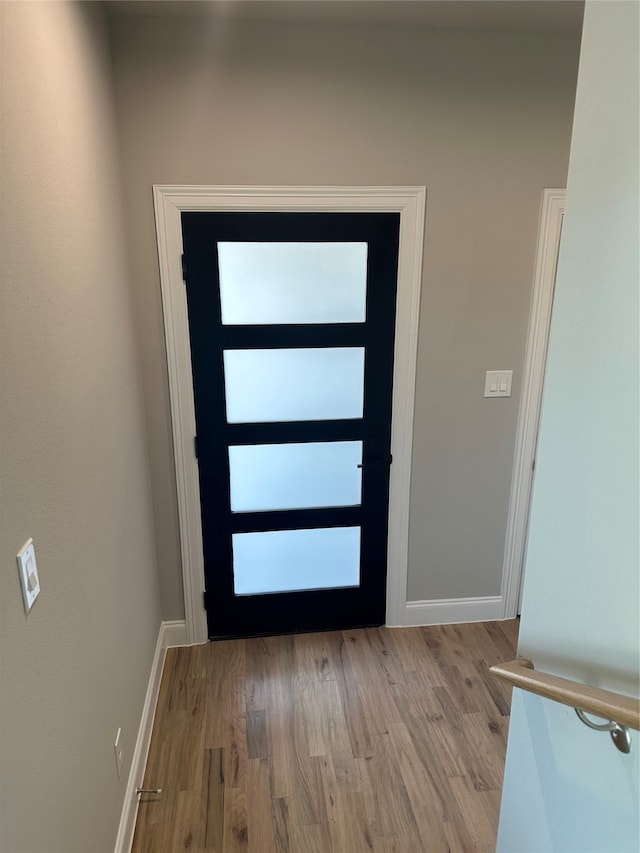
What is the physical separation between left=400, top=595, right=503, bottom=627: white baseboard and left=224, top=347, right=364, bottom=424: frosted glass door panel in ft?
3.70

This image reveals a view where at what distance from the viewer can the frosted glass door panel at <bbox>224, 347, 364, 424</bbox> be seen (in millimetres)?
2432

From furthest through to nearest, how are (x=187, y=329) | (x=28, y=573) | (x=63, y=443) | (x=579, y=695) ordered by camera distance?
1. (x=187, y=329)
2. (x=63, y=443)
3. (x=28, y=573)
4. (x=579, y=695)

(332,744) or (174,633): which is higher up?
(174,633)

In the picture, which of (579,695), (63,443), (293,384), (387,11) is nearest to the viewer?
(579,695)

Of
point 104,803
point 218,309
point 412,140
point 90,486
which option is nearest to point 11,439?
point 90,486

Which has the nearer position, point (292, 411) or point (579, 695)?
point (579, 695)

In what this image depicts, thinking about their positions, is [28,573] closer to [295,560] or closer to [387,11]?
[295,560]

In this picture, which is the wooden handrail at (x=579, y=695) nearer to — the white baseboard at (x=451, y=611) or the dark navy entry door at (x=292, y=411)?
the dark navy entry door at (x=292, y=411)

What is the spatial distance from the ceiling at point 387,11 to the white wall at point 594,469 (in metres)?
1.28

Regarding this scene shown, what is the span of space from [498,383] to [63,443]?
1.93m

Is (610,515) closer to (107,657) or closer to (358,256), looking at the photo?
(107,657)

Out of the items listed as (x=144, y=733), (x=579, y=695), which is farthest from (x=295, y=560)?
(x=579, y=695)

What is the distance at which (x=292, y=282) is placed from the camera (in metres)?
2.35

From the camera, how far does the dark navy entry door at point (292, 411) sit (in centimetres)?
231
